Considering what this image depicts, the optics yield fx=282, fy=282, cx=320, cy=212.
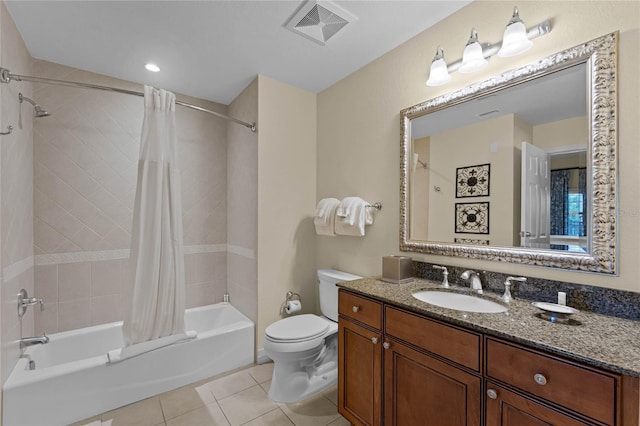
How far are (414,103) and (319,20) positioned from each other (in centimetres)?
78

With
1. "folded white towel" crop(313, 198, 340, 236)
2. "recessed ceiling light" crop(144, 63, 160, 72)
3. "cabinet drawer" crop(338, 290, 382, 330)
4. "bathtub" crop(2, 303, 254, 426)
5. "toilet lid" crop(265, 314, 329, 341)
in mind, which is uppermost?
"recessed ceiling light" crop(144, 63, 160, 72)

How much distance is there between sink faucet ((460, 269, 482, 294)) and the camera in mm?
1429

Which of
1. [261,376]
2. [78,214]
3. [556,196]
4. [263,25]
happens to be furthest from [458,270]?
[78,214]

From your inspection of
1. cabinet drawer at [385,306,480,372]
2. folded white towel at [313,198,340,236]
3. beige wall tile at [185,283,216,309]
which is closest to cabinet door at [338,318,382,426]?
cabinet drawer at [385,306,480,372]

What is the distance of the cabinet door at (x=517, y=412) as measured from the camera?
2.72 ft

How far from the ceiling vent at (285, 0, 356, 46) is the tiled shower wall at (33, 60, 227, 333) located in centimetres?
156

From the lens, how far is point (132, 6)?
1.61 m

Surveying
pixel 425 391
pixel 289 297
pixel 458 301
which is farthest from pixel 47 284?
pixel 458 301

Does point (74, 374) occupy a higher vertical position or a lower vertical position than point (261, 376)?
higher

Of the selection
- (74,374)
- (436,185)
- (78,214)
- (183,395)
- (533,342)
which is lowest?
(183,395)

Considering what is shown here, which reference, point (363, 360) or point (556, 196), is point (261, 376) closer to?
point (363, 360)

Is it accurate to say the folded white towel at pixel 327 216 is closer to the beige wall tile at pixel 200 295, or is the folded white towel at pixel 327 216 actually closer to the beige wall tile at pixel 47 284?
the beige wall tile at pixel 200 295

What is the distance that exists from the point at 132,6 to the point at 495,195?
7.44 ft

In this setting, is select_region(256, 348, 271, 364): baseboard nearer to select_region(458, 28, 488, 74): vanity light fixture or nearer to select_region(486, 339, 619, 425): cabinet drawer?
select_region(486, 339, 619, 425): cabinet drawer
